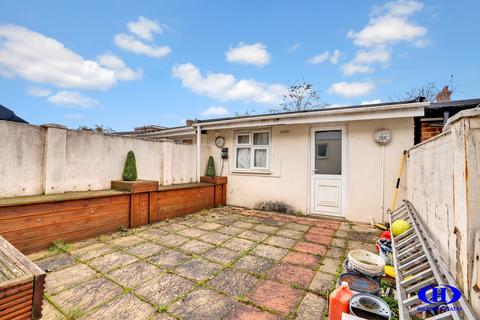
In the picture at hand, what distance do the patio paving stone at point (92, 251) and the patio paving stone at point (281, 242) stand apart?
2.69 m

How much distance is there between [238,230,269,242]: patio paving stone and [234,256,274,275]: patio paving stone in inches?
31.9

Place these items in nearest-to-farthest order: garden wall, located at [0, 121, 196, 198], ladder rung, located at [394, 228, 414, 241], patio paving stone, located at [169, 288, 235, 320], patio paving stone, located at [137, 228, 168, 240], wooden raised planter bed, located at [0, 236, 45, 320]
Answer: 1. wooden raised planter bed, located at [0, 236, 45, 320]
2. patio paving stone, located at [169, 288, 235, 320]
3. ladder rung, located at [394, 228, 414, 241]
4. garden wall, located at [0, 121, 196, 198]
5. patio paving stone, located at [137, 228, 168, 240]

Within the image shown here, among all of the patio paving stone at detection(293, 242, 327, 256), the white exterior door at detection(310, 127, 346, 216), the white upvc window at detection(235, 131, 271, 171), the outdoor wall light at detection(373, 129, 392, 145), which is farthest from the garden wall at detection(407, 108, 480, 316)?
the white upvc window at detection(235, 131, 271, 171)

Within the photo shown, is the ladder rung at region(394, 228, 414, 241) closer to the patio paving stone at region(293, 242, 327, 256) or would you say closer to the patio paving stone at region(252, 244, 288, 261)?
the patio paving stone at region(293, 242, 327, 256)

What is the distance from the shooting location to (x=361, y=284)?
191cm

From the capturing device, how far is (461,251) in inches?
51.0

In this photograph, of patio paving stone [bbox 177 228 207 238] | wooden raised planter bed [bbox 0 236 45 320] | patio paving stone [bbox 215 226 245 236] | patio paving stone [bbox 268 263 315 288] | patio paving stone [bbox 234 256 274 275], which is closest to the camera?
wooden raised planter bed [bbox 0 236 45 320]

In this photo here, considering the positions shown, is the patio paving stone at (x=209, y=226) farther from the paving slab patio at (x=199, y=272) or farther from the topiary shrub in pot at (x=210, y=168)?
the topiary shrub in pot at (x=210, y=168)

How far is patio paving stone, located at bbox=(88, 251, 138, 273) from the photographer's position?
2760mm

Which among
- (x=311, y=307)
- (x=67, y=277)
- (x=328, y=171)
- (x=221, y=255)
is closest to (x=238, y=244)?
(x=221, y=255)

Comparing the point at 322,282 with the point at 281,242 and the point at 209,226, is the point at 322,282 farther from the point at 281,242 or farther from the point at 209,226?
the point at 209,226

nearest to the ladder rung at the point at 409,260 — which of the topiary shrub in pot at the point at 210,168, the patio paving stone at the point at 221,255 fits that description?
the patio paving stone at the point at 221,255

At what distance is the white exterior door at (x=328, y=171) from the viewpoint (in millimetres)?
5426

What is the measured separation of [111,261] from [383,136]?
234 inches
